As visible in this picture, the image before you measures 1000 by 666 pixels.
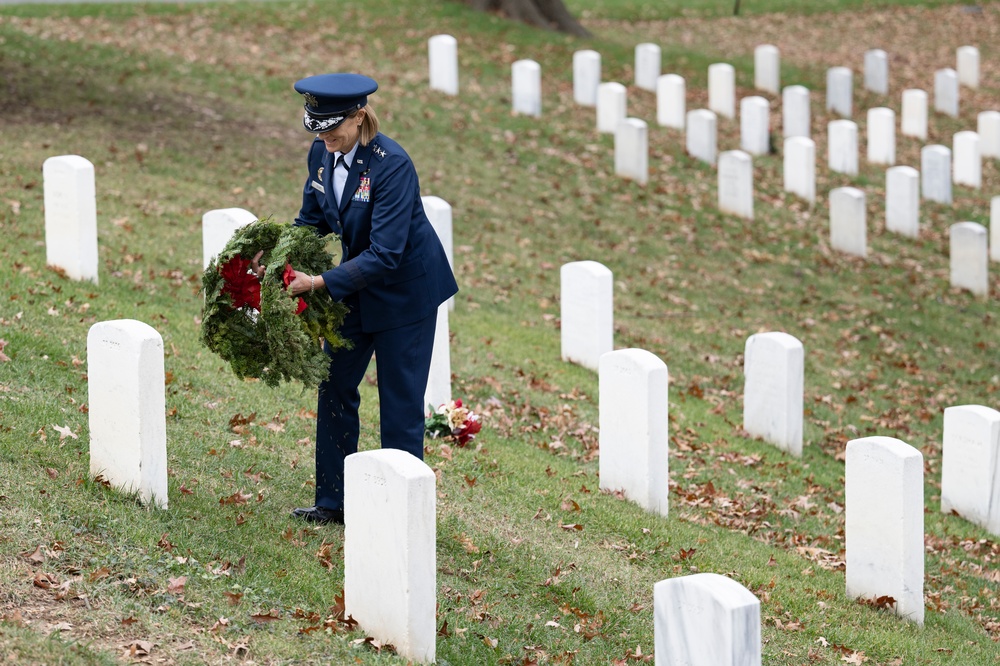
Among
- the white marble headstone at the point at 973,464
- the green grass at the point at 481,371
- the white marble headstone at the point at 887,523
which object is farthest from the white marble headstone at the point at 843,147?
the white marble headstone at the point at 887,523

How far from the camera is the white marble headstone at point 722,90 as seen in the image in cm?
1927

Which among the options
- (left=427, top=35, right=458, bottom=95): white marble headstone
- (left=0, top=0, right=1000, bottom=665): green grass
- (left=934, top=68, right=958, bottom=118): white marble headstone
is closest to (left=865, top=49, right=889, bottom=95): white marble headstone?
(left=934, top=68, right=958, bottom=118): white marble headstone

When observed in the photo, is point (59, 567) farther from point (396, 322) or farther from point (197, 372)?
point (197, 372)

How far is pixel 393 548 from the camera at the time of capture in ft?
15.4

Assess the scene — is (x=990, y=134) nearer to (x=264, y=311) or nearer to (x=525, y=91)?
(x=525, y=91)

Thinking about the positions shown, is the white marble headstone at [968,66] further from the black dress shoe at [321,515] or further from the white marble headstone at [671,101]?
the black dress shoe at [321,515]

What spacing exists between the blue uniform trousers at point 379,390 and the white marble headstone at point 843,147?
43.6 feet

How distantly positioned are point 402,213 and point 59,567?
6.76 ft

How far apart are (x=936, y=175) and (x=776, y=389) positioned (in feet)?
32.0

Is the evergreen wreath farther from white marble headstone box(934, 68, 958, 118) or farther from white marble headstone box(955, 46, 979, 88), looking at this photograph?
white marble headstone box(955, 46, 979, 88)

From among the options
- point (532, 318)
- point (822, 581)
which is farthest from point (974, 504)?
point (532, 318)

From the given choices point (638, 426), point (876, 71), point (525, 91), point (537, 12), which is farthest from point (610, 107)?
point (638, 426)

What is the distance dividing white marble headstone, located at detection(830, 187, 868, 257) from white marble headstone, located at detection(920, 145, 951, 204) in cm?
309

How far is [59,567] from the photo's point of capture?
495 cm
